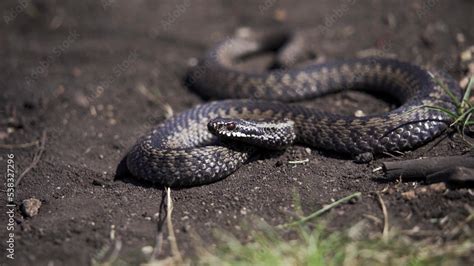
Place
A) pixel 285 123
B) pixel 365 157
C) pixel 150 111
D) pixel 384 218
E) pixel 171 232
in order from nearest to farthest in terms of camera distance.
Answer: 1. pixel 384 218
2. pixel 171 232
3. pixel 365 157
4. pixel 285 123
5. pixel 150 111

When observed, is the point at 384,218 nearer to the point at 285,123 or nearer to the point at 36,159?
the point at 285,123

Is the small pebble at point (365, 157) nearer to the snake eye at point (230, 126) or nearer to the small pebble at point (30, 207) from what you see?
the snake eye at point (230, 126)

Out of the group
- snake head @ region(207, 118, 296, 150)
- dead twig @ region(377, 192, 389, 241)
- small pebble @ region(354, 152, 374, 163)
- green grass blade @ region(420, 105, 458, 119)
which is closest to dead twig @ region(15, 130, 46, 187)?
snake head @ region(207, 118, 296, 150)

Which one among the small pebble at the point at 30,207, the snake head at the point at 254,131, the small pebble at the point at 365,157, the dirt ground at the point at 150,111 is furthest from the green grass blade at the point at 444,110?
the small pebble at the point at 30,207

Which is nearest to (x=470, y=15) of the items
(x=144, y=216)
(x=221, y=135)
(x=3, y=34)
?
(x=221, y=135)

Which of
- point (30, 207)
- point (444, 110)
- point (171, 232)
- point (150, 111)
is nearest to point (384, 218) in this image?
point (444, 110)

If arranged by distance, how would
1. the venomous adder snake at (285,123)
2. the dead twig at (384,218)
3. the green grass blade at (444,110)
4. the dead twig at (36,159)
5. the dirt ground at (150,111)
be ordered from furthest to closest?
the dead twig at (36,159), the venomous adder snake at (285,123), the green grass blade at (444,110), the dirt ground at (150,111), the dead twig at (384,218)
